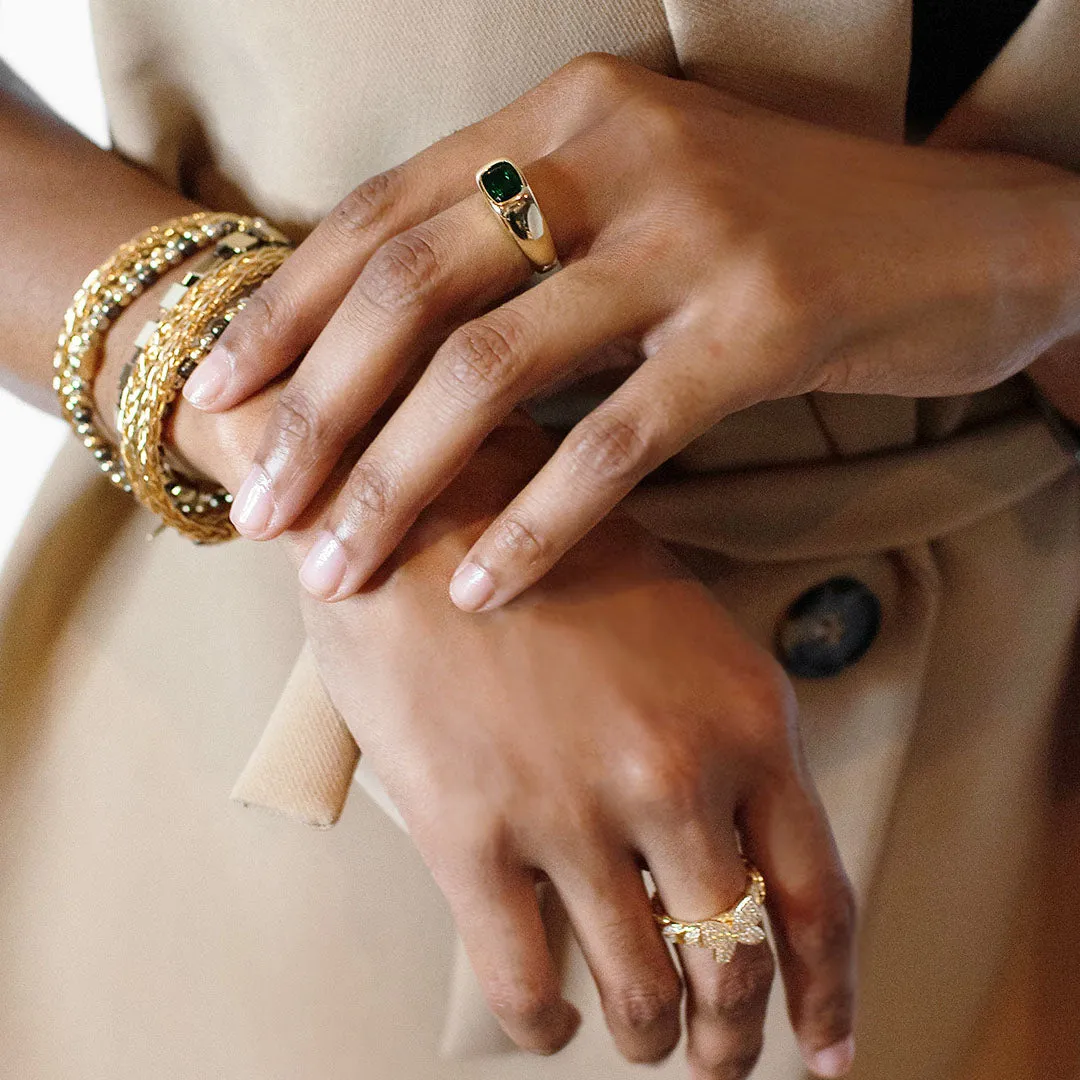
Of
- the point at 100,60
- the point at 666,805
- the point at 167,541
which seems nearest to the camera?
the point at 666,805

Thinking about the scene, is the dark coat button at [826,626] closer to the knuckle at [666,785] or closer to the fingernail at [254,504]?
the knuckle at [666,785]

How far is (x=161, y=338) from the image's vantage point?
0.52 m

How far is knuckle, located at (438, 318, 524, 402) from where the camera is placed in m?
0.43

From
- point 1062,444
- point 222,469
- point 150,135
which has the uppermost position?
point 150,135

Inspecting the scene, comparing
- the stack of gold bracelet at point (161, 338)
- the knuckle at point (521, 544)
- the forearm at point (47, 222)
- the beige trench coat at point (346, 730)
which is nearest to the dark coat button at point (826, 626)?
the beige trench coat at point (346, 730)

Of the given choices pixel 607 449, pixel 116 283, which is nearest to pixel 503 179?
pixel 607 449

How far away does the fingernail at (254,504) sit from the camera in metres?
0.46

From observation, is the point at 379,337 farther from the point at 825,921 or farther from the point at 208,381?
the point at 825,921

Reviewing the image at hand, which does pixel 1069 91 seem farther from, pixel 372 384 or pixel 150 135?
pixel 150 135

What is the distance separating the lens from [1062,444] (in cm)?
66

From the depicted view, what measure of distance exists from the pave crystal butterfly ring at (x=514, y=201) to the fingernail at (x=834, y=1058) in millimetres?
424

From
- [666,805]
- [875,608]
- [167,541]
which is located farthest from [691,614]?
[167,541]

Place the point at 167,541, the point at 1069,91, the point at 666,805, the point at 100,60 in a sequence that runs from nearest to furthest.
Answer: the point at 666,805
the point at 1069,91
the point at 100,60
the point at 167,541

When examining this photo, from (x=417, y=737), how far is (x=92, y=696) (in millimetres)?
414
